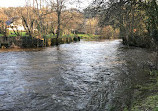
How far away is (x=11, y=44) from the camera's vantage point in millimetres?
24500

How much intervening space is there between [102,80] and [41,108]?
3.75 m

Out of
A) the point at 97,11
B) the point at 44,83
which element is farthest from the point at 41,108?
the point at 97,11

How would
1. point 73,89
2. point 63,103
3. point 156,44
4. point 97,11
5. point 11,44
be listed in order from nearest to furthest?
point 63,103
point 73,89
point 156,44
point 97,11
point 11,44

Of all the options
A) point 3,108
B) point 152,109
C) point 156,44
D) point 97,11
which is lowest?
point 3,108

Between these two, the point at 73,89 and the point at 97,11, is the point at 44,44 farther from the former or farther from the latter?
the point at 73,89

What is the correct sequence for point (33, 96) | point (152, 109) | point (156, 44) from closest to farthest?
point (152, 109)
point (33, 96)
point (156, 44)

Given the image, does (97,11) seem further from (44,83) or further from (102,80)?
(44,83)

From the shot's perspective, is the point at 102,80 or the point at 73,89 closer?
the point at 73,89

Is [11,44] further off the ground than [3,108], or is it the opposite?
[11,44]

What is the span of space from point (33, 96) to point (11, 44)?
2058 centimetres

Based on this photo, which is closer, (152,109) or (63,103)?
(152,109)

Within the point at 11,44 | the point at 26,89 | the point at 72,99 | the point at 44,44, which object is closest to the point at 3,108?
the point at 26,89

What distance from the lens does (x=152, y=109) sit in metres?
3.67

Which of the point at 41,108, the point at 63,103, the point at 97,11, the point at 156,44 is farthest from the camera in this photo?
the point at 97,11
